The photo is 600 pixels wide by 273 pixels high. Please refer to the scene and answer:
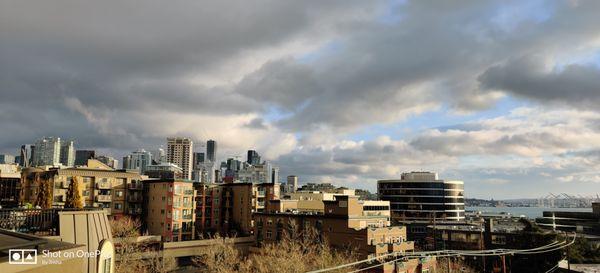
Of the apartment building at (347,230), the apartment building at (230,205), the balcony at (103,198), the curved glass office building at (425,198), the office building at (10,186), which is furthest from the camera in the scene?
the curved glass office building at (425,198)

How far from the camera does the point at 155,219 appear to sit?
77188 millimetres

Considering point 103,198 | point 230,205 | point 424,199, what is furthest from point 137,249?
point 424,199

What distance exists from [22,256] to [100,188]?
7862cm

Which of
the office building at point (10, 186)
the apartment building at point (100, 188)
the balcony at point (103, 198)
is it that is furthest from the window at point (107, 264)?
the office building at point (10, 186)

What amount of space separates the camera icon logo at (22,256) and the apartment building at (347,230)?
47.3 meters

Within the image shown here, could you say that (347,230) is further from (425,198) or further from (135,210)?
(425,198)

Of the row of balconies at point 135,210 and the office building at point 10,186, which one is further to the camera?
the office building at point 10,186

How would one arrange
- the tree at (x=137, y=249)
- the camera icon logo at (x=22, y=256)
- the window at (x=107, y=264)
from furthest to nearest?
the tree at (x=137, y=249) → the window at (x=107, y=264) → the camera icon logo at (x=22, y=256)

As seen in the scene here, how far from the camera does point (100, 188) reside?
78562 mm

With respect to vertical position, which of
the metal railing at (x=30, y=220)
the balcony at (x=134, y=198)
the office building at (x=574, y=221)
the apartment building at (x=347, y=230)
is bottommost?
the office building at (x=574, y=221)

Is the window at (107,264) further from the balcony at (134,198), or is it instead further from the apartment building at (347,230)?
the balcony at (134,198)

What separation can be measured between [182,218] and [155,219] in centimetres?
513

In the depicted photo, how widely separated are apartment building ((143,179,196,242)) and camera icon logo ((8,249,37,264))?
70.8m

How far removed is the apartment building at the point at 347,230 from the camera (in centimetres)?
5716
